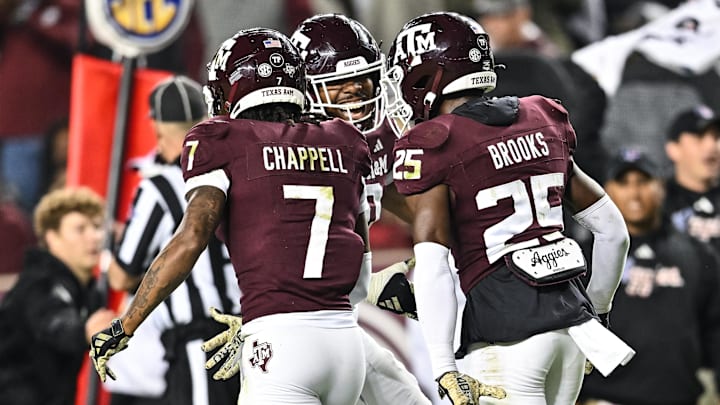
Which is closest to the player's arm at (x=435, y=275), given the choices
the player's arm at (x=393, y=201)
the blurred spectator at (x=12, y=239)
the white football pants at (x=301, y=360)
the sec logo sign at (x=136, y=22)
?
the white football pants at (x=301, y=360)

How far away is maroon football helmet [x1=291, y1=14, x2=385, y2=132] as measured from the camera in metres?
5.59

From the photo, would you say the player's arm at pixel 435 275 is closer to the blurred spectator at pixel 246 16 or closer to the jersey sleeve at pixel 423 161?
the jersey sleeve at pixel 423 161

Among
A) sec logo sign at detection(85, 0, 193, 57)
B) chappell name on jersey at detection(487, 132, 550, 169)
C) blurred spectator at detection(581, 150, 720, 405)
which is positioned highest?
sec logo sign at detection(85, 0, 193, 57)

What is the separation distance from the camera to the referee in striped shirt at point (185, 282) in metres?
6.66

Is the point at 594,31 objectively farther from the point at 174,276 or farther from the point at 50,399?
the point at 174,276

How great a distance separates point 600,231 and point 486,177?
1.89ft

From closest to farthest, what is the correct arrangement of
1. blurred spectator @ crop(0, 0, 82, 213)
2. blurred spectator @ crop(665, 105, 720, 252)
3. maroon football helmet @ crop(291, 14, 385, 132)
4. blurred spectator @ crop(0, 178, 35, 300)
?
1. maroon football helmet @ crop(291, 14, 385, 132)
2. blurred spectator @ crop(665, 105, 720, 252)
3. blurred spectator @ crop(0, 178, 35, 300)
4. blurred spectator @ crop(0, 0, 82, 213)

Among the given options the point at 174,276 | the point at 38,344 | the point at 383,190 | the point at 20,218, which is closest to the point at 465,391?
the point at 174,276

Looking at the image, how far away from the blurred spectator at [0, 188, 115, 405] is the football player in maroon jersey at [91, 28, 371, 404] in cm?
260

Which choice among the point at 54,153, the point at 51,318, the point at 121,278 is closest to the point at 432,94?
the point at 121,278

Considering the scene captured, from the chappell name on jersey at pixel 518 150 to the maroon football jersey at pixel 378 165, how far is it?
2.94 ft

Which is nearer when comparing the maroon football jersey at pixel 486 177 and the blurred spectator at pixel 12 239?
the maroon football jersey at pixel 486 177

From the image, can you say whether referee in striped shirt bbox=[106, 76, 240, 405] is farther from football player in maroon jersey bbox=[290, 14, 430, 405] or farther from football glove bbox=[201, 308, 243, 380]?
football glove bbox=[201, 308, 243, 380]

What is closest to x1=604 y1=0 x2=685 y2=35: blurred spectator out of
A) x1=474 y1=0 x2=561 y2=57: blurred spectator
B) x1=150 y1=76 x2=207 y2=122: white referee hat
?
x1=474 y1=0 x2=561 y2=57: blurred spectator
